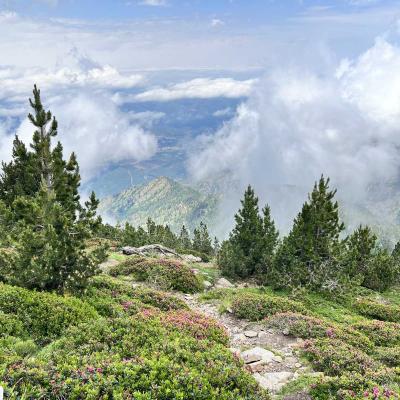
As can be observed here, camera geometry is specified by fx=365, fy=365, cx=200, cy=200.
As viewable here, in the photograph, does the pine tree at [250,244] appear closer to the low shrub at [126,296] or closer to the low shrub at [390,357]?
the low shrub at [126,296]

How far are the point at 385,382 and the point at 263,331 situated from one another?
6915 millimetres

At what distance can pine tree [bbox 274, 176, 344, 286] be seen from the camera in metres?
30.0

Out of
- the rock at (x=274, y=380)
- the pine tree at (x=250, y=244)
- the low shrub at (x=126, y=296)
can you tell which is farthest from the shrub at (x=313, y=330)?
the pine tree at (x=250, y=244)

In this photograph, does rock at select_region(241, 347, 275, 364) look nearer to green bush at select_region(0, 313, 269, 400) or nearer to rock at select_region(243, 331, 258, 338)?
rock at select_region(243, 331, 258, 338)

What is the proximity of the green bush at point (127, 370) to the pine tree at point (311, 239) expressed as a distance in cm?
2117

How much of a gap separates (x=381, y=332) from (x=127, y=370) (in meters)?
12.9

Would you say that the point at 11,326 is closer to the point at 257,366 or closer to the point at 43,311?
the point at 43,311

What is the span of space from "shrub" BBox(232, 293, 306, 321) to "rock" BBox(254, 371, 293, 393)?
737 cm

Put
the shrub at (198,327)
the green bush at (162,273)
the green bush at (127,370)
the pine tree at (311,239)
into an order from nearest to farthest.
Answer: the green bush at (127,370) → the shrub at (198,327) → the green bush at (162,273) → the pine tree at (311,239)

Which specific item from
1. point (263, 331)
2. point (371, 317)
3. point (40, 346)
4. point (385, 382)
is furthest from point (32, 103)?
point (371, 317)

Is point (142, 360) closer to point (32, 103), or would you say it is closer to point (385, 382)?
point (385, 382)

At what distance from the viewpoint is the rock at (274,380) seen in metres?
9.94

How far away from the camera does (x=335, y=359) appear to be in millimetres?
10930

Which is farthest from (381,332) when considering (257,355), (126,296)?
(126,296)
